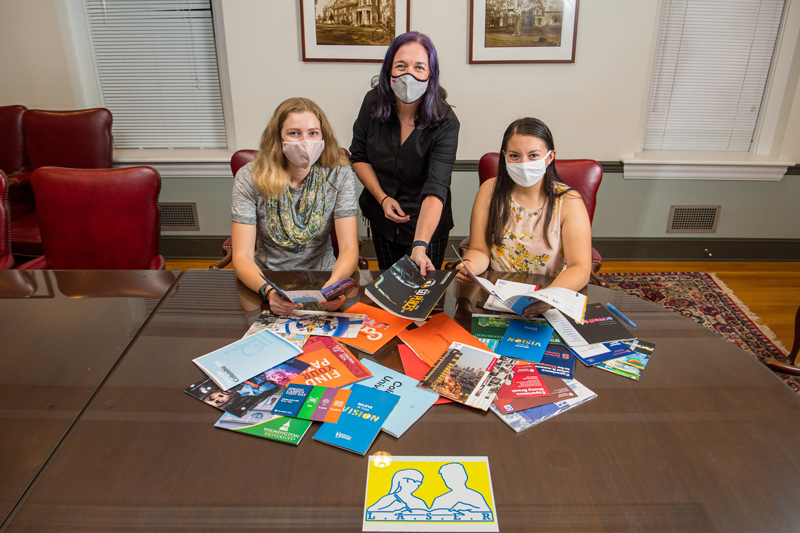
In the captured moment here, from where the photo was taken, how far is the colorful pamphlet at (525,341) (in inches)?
48.6

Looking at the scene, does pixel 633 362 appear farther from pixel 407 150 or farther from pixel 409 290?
pixel 407 150

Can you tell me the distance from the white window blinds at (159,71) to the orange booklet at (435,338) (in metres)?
2.72

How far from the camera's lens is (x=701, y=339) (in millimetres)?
1307

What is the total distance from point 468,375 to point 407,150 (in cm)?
107

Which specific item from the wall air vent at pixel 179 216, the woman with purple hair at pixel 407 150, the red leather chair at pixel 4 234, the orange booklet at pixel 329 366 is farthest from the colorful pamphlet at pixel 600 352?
the wall air vent at pixel 179 216

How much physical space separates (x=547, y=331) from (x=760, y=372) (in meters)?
0.48

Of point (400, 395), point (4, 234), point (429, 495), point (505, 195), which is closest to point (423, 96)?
point (505, 195)

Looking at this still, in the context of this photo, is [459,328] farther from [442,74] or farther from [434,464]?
[442,74]

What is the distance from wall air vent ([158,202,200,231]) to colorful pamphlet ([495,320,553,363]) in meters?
2.75

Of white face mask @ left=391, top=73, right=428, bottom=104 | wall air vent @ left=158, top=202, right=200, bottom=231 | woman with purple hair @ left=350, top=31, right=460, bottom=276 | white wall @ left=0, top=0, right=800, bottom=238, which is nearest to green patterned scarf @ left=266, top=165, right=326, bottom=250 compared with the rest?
woman with purple hair @ left=350, top=31, right=460, bottom=276

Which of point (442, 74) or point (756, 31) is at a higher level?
point (756, 31)

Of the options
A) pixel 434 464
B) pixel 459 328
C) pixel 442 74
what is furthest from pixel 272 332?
pixel 442 74

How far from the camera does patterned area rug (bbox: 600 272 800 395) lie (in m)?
2.55

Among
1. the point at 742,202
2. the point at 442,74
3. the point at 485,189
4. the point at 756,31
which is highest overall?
the point at 756,31
